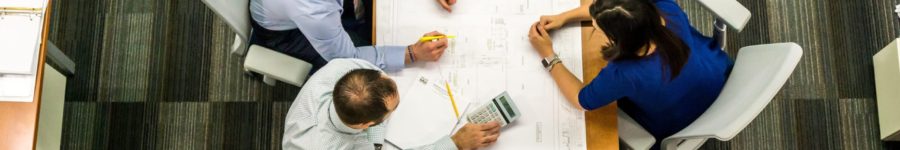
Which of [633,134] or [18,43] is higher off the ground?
[18,43]

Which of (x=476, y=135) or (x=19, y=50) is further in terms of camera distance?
(x=19, y=50)

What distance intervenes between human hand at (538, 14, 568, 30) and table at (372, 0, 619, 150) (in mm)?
67

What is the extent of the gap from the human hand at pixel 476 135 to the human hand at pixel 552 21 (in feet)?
0.89

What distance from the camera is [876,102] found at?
2.46 meters

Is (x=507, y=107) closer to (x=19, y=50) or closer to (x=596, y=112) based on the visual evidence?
(x=596, y=112)

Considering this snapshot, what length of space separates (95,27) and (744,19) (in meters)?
2.21

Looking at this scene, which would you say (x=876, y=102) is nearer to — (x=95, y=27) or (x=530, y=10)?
(x=530, y=10)

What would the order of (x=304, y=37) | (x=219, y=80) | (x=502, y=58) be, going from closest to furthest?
(x=502, y=58)
(x=304, y=37)
(x=219, y=80)

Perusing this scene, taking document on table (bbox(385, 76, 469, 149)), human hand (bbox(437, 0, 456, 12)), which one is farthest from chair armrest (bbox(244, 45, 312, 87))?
human hand (bbox(437, 0, 456, 12))

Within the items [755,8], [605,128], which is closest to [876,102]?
[755,8]

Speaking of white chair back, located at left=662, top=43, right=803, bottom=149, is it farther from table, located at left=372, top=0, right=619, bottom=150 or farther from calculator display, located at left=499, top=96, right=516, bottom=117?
calculator display, located at left=499, top=96, right=516, bottom=117

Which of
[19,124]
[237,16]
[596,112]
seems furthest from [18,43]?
[596,112]

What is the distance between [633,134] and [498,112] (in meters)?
0.36

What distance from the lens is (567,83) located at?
161 cm
